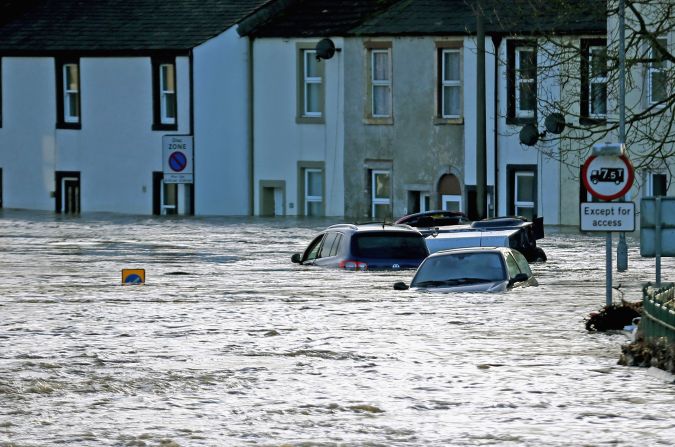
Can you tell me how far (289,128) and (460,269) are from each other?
110ft

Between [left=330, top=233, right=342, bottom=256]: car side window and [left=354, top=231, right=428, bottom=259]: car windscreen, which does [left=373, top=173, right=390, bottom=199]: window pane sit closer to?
[left=330, top=233, right=342, bottom=256]: car side window

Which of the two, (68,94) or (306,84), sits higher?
(306,84)

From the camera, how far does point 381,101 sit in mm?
59844

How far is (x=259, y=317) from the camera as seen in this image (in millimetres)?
25766

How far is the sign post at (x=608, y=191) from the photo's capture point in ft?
80.7

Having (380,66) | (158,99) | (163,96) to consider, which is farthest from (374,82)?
(158,99)

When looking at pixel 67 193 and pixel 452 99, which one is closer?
pixel 452 99

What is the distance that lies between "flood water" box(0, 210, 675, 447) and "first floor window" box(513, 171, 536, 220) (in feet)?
64.6

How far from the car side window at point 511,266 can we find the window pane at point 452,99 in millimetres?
28530

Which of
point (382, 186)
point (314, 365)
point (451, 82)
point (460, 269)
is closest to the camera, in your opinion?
point (314, 365)

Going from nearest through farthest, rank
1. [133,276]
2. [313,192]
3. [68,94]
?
[133,276], [313,192], [68,94]

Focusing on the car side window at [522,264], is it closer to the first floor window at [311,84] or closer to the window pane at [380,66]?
the window pane at [380,66]

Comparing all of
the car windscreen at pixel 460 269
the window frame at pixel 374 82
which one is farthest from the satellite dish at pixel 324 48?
the car windscreen at pixel 460 269

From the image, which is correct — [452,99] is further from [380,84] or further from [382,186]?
[382,186]
